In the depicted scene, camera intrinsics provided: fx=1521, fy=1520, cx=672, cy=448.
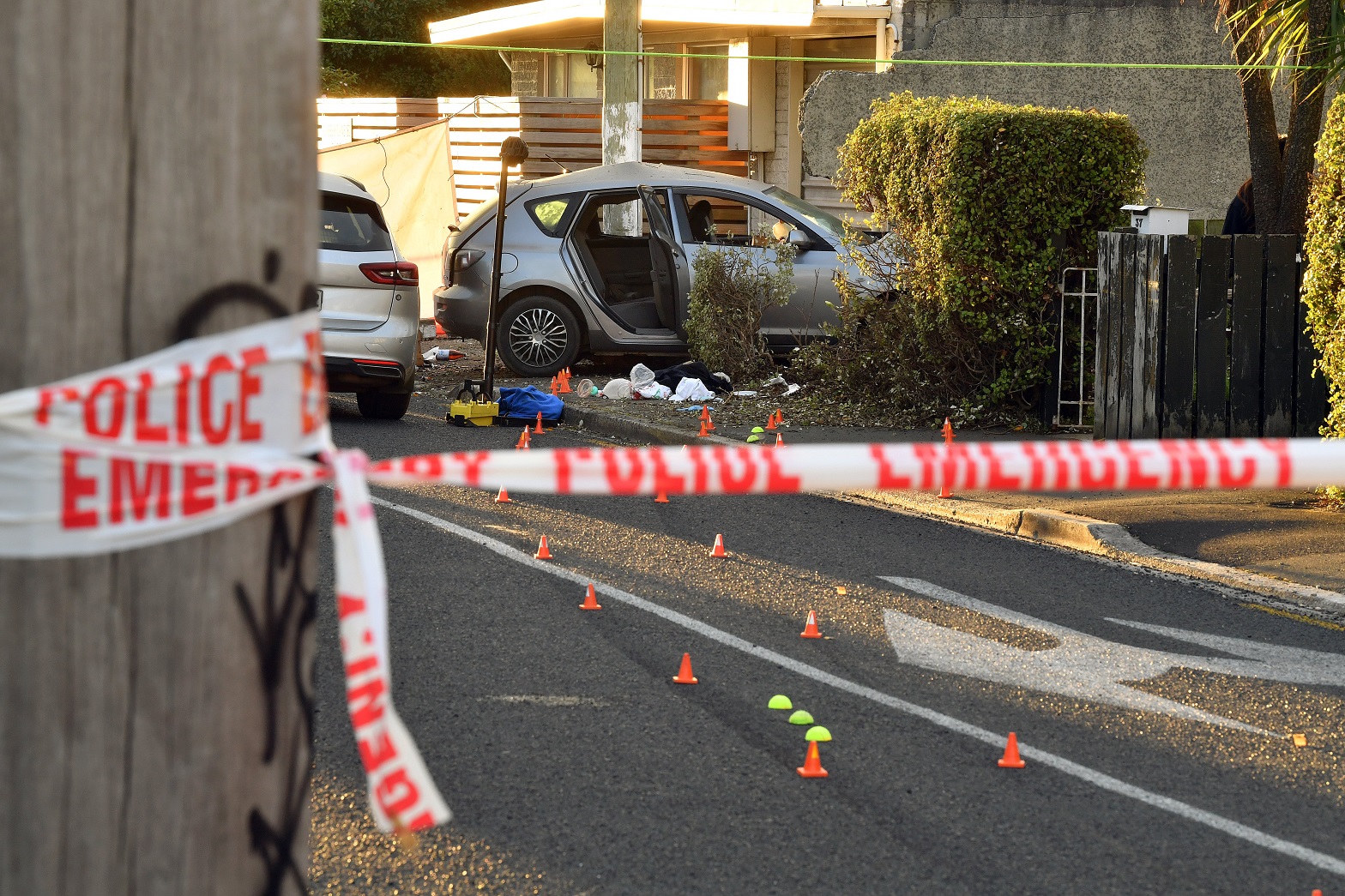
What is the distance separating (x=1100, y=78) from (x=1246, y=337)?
10.6m

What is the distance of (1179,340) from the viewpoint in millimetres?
10297

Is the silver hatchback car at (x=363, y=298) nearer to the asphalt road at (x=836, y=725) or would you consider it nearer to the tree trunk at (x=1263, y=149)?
the asphalt road at (x=836, y=725)

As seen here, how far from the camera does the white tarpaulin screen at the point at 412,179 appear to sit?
18594 millimetres

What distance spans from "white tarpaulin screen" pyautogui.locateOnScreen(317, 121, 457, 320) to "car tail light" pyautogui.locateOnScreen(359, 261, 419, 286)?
6.74m

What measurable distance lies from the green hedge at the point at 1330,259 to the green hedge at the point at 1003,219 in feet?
8.21

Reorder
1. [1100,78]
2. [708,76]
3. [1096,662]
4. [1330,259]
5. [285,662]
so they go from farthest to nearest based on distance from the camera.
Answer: [708,76] < [1100,78] < [1330,259] < [1096,662] < [285,662]

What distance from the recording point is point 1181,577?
7.43 metres

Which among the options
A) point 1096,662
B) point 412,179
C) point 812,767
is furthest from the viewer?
point 412,179

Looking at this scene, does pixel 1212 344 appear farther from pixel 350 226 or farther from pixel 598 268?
pixel 598 268

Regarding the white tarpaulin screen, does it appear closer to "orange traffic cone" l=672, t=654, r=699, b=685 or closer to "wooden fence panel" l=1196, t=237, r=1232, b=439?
"wooden fence panel" l=1196, t=237, r=1232, b=439

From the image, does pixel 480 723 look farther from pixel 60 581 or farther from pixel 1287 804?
pixel 60 581

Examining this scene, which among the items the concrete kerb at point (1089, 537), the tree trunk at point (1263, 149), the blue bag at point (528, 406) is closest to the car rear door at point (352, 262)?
the blue bag at point (528, 406)

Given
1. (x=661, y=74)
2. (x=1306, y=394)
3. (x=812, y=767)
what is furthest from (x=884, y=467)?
(x=661, y=74)

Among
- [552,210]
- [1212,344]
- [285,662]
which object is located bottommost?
[285,662]
